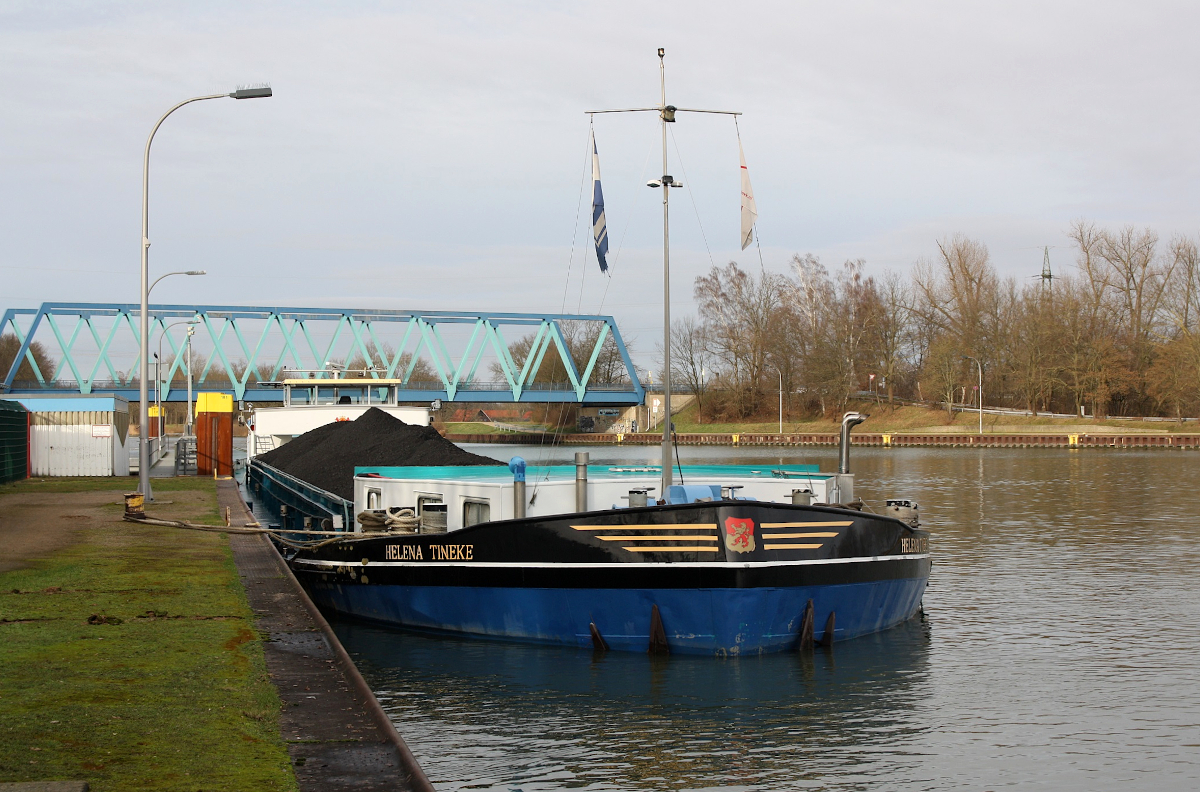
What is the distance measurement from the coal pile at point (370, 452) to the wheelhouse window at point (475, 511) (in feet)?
19.6

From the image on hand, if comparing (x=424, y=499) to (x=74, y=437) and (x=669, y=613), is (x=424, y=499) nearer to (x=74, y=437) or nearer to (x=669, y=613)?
(x=669, y=613)

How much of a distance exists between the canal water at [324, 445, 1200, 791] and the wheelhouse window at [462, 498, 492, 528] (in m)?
1.75

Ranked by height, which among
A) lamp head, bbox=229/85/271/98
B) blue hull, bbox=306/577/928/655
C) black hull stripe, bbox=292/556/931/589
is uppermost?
lamp head, bbox=229/85/271/98

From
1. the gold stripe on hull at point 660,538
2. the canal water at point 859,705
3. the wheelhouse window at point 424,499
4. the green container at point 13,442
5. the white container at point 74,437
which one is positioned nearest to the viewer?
the canal water at point 859,705

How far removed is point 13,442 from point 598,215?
27.1 metres

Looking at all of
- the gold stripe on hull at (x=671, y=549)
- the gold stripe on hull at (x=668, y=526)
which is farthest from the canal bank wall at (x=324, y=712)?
the gold stripe on hull at (x=671, y=549)

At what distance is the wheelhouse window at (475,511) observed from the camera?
49.5ft

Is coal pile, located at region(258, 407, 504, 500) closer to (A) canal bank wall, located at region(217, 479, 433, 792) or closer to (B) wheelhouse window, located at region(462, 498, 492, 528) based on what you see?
(B) wheelhouse window, located at region(462, 498, 492, 528)

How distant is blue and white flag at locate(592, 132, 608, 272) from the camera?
14812mm

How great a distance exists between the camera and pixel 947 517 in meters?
32.4

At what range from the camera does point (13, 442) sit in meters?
34.2

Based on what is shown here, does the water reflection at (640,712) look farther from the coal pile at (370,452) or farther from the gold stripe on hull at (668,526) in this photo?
the coal pile at (370,452)

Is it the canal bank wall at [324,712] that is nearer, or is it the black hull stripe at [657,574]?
the canal bank wall at [324,712]

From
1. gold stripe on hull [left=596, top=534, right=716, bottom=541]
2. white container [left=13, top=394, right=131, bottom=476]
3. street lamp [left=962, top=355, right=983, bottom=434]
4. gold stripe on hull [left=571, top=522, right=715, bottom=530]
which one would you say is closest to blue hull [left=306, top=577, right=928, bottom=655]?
gold stripe on hull [left=596, top=534, right=716, bottom=541]
